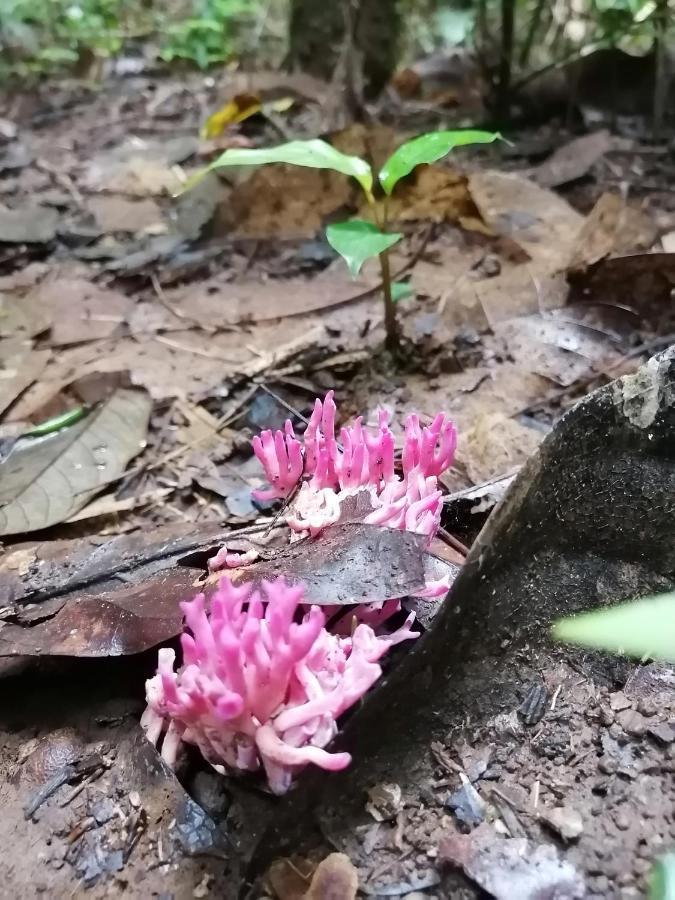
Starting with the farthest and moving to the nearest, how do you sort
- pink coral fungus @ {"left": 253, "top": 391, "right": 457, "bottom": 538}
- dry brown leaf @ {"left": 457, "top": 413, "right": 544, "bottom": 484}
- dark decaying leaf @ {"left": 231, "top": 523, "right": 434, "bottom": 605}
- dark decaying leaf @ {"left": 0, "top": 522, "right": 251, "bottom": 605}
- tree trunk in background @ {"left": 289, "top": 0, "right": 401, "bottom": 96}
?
tree trunk in background @ {"left": 289, "top": 0, "right": 401, "bottom": 96} → dry brown leaf @ {"left": 457, "top": 413, "right": 544, "bottom": 484} → dark decaying leaf @ {"left": 0, "top": 522, "right": 251, "bottom": 605} → pink coral fungus @ {"left": 253, "top": 391, "right": 457, "bottom": 538} → dark decaying leaf @ {"left": 231, "top": 523, "right": 434, "bottom": 605}

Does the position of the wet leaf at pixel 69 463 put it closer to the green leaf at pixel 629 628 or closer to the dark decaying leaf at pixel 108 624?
the dark decaying leaf at pixel 108 624

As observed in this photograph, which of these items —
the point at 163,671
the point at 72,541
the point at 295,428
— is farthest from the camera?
the point at 295,428

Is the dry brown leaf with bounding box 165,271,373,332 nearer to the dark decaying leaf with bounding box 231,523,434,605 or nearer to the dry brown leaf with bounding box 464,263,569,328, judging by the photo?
the dry brown leaf with bounding box 464,263,569,328

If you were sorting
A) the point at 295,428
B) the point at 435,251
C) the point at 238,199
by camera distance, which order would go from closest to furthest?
1. the point at 295,428
2. the point at 435,251
3. the point at 238,199

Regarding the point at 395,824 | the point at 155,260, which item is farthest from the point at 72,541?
the point at 155,260

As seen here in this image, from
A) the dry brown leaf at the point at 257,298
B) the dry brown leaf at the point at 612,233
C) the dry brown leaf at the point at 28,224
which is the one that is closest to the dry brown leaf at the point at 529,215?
the dry brown leaf at the point at 612,233

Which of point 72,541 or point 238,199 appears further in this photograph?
point 238,199

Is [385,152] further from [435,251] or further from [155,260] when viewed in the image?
[155,260]

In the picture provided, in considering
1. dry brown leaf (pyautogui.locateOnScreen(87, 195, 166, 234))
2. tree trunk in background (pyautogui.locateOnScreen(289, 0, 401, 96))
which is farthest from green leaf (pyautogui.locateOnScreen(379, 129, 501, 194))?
tree trunk in background (pyautogui.locateOnScreen(289, 0, 401, 96))
